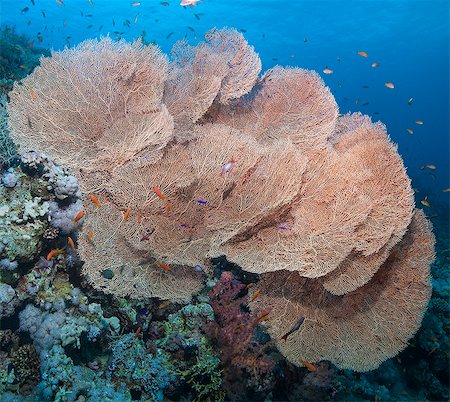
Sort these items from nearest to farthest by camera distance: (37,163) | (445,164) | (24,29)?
(37,163), (24,29), (445,164)

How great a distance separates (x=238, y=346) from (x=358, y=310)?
1.79 meters

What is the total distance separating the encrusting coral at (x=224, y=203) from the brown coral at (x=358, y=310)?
0.6 inches

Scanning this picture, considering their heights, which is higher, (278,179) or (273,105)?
(273,105)

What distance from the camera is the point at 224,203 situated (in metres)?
4.02

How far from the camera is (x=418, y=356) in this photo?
22.4ft

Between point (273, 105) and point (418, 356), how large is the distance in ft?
20.9

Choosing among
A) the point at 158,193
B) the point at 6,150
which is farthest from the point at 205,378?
the point at 6,150

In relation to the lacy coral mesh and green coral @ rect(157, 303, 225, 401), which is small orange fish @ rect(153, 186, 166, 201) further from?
green coral @ rect(157, 303, 225, 401)

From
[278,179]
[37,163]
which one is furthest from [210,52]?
[37,163]

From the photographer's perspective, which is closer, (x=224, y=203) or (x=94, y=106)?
(x=224, y=203)

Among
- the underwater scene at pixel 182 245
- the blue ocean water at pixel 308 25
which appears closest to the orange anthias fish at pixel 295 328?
the underwater scene at pixel 182 245

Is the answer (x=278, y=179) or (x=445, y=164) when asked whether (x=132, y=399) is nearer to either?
(x=278, y=179)

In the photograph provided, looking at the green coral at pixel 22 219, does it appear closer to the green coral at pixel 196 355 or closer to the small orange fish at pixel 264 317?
the green coral at pixel 196 355

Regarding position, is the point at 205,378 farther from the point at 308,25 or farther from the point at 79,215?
the point at 308,25
